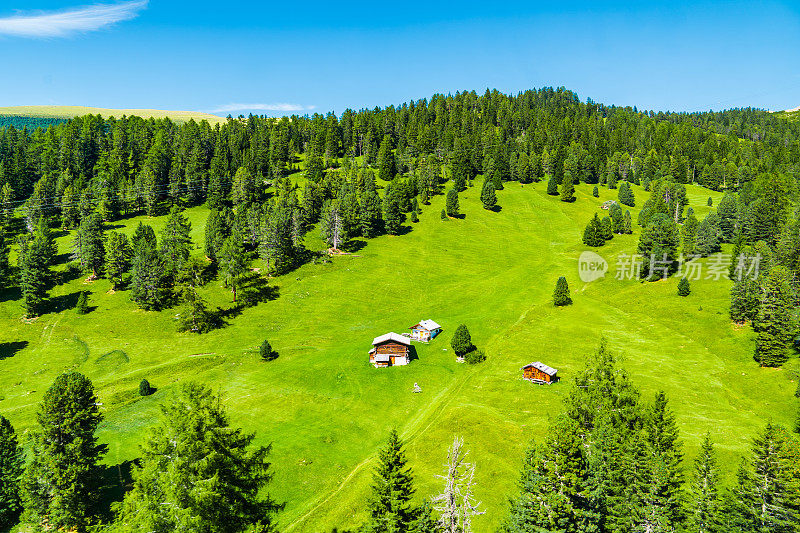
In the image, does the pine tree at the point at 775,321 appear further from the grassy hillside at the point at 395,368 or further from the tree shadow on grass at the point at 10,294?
the tree shadow on grass at the point at 10,294

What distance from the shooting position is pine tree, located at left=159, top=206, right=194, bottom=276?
378ft

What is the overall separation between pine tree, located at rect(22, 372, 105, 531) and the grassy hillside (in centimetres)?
918

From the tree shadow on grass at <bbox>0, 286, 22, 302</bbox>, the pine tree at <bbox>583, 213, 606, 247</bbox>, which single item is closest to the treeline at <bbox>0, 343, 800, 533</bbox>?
the tree shadow on grass at <bbox>0, 286, 22, 302</bbox>

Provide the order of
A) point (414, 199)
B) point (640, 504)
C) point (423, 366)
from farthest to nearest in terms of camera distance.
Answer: point (414, 199), point (423, 366), point (640, 504)

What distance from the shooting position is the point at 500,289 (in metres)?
118

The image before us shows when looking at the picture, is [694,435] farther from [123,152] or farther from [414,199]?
[123,152]

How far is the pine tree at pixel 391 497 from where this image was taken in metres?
32.1

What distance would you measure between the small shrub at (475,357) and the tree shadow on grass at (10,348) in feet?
306

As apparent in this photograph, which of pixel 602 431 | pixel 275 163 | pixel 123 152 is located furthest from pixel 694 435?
pixel 123 152

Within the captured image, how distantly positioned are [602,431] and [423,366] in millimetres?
46992

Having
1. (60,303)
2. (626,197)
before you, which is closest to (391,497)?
(60,303)

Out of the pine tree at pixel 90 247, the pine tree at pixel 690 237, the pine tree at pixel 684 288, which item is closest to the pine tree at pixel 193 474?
the pine tree at pixel 684 288

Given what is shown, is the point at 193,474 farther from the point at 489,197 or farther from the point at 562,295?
the point at 489,197

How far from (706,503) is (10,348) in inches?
4754
